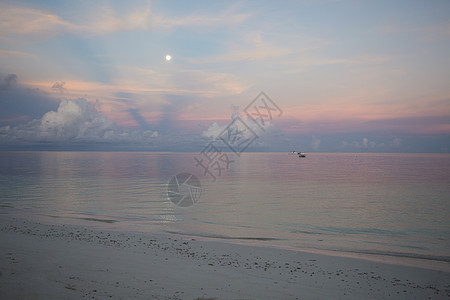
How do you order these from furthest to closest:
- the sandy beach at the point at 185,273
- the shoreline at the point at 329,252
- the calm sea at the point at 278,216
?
the calm sea at the point at 278,216 → the shoreline at the point at 329,252 → the sandy beach at the point at 185,273

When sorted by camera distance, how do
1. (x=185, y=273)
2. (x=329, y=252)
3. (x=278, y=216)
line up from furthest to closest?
(x=278, y=216)
(x=329, y=252)
(x=185, y=273)

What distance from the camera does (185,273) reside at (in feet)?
43.3

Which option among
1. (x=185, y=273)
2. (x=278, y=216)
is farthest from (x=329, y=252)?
(x=278, y=216)

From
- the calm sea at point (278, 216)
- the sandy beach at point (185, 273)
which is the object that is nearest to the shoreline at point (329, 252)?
the calm sea at point (278, 216)

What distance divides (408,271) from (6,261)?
64.0 ft

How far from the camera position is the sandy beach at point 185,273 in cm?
1102

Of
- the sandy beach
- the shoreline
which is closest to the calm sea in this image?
the shoreline

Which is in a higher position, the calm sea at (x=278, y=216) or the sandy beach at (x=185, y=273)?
the calm sea at (x=278, y=216)

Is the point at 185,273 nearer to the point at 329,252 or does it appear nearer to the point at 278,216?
the point at 329,252

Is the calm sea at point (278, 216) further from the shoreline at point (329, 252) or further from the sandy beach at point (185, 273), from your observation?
the sandy beach at point (185, 273)

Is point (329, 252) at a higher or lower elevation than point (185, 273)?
lower

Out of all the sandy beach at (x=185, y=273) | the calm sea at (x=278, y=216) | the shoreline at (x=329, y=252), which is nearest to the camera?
the sandy beach at (x=185, y=273)

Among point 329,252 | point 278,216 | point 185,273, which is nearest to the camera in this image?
point 185,273

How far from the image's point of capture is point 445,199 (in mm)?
41250
